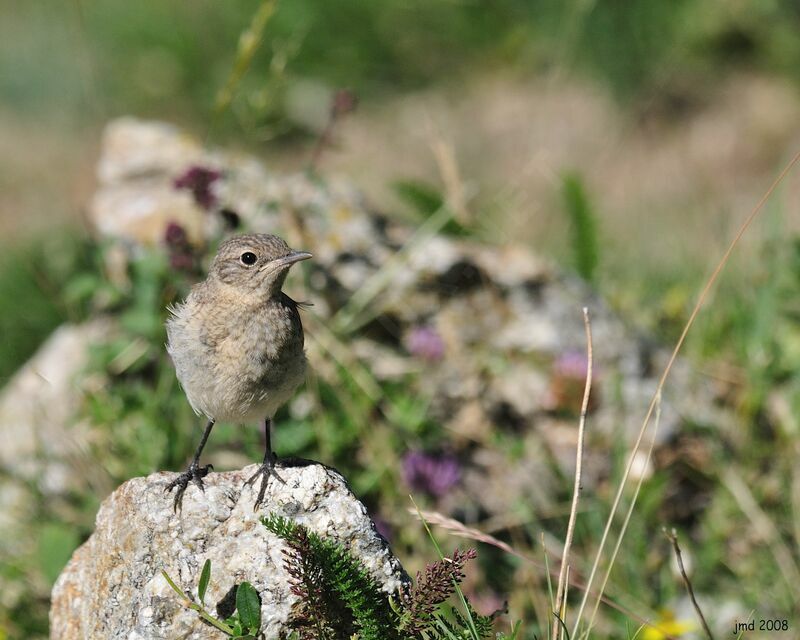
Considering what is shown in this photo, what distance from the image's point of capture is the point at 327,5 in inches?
489

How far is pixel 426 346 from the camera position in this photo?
557 centimetres

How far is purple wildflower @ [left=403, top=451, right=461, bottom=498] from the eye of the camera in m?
5.09

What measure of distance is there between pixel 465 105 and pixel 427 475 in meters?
7.94

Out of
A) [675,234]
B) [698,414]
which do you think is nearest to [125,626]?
[698,414]

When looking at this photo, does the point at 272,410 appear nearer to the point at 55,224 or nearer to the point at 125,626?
the point at 125,626

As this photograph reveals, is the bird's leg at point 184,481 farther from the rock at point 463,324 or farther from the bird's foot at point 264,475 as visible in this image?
the rock at point 463,324

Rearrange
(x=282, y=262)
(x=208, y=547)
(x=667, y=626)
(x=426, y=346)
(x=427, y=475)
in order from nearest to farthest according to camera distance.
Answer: (x=208, y=547) < (x=282, y=262) < (x=667, y=626) < (x=427, y=475) < (x=426, y=346)

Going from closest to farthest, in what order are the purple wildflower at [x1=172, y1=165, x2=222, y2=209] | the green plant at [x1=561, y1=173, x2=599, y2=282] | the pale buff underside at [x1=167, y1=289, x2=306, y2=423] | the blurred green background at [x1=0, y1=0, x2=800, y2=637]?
the pale buff underside at [x1=167, y1=289, x2=306, y2=423] < the purple wildflower at [x1=172, y1=165, x2=222, y2=209] < the green plant at [x1=561, y1=173, x2=599, y2=282] < the blurred green background at [x1=0, y1=0, x2=800, y2=637]

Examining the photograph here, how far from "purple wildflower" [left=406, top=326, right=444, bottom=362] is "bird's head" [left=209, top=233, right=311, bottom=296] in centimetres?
162

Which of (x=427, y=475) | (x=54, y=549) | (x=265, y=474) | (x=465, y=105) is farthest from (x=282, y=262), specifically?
(x=465, y=105)

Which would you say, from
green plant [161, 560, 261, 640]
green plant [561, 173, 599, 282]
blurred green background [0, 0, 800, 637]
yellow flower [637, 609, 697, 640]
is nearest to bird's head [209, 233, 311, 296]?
green plant [161, 560, 261, 640]

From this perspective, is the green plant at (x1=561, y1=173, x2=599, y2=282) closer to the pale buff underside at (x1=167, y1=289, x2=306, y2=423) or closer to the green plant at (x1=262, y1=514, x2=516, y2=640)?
the pale buff underside at (x1=167, y1=289, x2=306, y2=423)

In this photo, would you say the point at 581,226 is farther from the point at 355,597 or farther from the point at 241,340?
the point at 355,597

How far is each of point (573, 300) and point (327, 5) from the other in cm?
765
